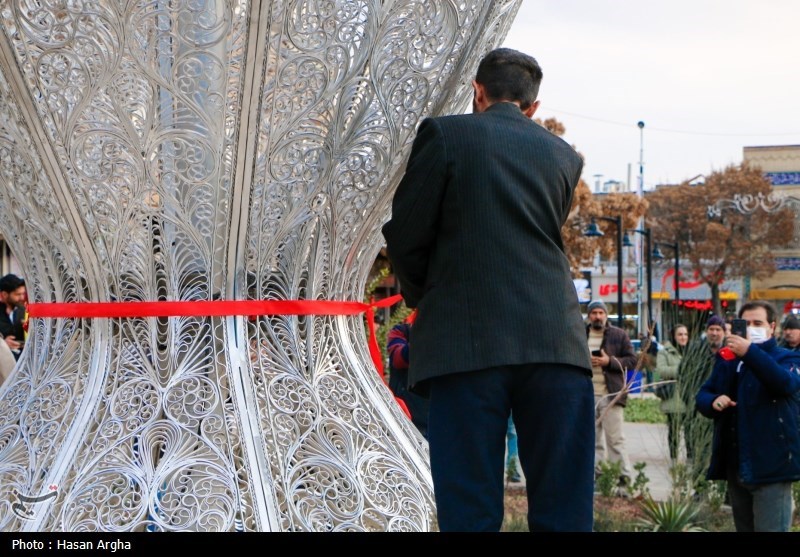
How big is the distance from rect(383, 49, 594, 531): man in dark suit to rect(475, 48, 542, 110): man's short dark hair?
0.11 m

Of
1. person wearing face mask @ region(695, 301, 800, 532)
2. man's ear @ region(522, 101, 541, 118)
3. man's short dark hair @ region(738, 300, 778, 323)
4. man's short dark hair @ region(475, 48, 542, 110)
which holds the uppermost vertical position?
man's short dark hair @ region(475, 48, 542, 110)

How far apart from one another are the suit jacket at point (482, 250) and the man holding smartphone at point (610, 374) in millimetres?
6325

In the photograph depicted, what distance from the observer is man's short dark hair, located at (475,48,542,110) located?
3.10 metres

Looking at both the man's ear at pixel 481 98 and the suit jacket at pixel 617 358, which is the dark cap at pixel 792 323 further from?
the man's ear at pixel 481 98

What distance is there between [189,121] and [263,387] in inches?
39.8

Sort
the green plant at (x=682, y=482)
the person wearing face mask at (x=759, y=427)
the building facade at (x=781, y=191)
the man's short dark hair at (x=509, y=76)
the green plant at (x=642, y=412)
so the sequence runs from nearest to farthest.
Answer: the man's short dark hair at (x=509, y=76) < the person wearing face mask at (x=759, y=427) < the green plant at (x=682, y=482) < the green plant at (x=642, y=412) < the building facade at (x=781, y=191)

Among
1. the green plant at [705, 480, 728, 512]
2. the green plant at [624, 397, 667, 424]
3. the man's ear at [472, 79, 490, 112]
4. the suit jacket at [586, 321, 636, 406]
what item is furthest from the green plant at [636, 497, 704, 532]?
the green plant at [624, 397, 667, 424]

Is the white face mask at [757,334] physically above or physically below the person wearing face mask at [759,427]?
above

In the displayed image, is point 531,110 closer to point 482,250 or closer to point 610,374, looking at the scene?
point 482,250

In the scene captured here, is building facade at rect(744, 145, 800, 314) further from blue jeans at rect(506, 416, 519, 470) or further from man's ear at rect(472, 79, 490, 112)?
man's ear at rect(472, 79, 490, 112)

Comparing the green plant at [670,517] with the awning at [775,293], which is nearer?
the green plant at [670,517]

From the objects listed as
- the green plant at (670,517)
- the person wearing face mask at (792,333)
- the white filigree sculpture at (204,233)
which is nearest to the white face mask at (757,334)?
the person wearing face mask at (792,333)

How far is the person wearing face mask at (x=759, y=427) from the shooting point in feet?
19.6

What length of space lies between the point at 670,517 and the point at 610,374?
2546 millimetres
